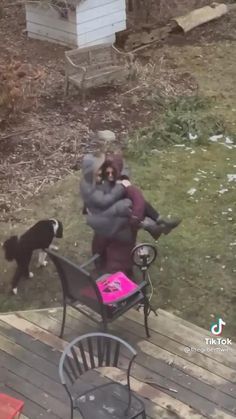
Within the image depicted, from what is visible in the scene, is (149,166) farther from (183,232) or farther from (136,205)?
(136,205)

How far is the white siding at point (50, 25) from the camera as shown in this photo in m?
12.3

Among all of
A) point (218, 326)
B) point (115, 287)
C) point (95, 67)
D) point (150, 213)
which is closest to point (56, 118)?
point (95, 67)

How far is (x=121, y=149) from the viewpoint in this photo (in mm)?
9273

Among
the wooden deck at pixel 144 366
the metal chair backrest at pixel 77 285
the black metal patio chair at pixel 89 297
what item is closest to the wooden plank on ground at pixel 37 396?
the wooden deck at pixel 144 366

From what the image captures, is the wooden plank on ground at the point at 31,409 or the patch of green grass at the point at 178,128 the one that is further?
the patch of green grass at the point at 178,128

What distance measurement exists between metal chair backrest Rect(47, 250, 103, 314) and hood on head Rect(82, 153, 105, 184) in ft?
2.92

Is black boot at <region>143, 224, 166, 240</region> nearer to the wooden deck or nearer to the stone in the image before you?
the wooden deck

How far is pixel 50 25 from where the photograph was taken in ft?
41.2

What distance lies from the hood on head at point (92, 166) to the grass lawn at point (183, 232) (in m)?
1.44

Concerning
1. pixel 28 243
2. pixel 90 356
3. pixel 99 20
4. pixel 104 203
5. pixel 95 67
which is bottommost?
pixel 95 67

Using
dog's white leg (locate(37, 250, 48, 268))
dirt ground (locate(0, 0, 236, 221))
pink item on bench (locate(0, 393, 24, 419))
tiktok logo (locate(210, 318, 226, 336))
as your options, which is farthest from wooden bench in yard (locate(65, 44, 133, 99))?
pink item on bench (locate(0, 393, 24, 419))

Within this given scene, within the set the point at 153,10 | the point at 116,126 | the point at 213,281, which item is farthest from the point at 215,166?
the point at 153,10

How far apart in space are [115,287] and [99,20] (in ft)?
26.1

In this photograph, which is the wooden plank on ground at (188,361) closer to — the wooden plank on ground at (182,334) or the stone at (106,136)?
the wooden plank on ground at (182,334)
